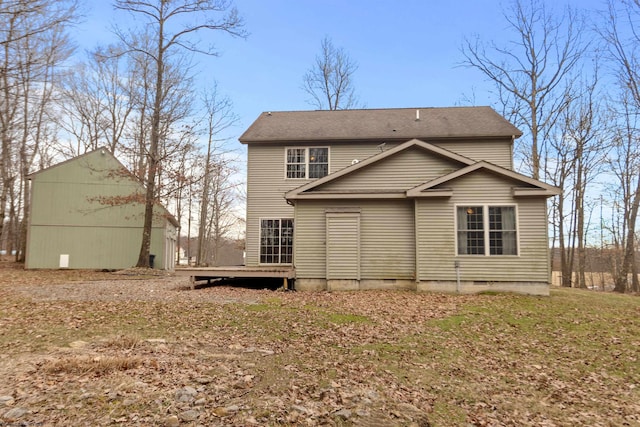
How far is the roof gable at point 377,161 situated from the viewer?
12797mm

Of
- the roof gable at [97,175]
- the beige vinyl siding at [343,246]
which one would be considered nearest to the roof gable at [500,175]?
the beige vinyl siding at [343,246]

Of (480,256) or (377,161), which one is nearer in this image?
(480,256)

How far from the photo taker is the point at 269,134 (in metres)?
16.9

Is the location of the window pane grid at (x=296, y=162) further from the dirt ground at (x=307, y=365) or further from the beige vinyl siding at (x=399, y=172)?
the dirt ground at (x=307, y=365)

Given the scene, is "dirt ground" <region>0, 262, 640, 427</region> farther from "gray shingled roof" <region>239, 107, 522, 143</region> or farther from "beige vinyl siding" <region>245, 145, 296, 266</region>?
"gray shingled roof" <region>239, 107, 522, 143</region>

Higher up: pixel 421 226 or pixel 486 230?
pixel 421 226

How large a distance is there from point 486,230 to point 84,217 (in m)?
20.5

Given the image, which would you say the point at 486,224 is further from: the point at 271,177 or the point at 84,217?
the point at 84,217

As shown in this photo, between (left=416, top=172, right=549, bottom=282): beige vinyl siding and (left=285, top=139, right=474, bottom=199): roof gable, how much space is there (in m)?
1.18

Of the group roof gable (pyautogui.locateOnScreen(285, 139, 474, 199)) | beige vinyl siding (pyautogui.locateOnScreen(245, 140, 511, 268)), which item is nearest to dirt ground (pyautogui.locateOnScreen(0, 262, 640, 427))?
roof gable (pyautogui.locateOnScreen(285, 139, 474, 199))

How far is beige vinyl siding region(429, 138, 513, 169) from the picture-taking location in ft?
52.8

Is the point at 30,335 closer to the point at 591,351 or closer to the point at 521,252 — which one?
the point at 591,351

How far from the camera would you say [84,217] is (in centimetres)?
2067

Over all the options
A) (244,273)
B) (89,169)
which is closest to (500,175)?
(244,273)
